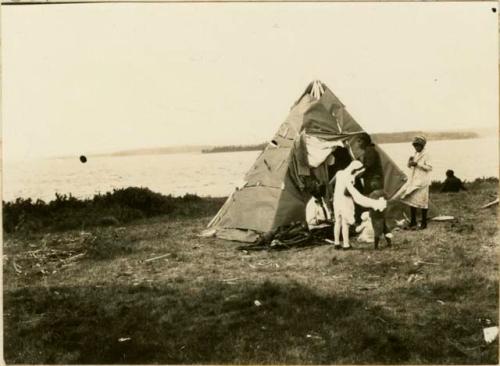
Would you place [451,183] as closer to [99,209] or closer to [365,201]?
[365,201]

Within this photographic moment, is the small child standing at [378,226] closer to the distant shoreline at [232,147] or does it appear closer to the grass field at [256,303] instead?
the grass field at [256,303]

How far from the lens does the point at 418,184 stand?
7465 millimetres

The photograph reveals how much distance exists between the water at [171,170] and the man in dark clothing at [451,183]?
0.40 ft

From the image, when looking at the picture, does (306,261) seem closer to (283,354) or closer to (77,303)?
(283,354)

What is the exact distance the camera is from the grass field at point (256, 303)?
17.1 feet

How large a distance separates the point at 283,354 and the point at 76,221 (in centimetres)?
390

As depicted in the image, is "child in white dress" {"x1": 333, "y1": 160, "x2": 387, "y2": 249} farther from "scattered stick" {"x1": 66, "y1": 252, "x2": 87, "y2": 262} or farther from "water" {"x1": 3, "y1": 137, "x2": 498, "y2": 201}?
"scattered stick" {"x1": 66, "y1": 252, "x2": 87, "y2": 262}

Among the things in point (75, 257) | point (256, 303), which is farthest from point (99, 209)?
point (256, 303)

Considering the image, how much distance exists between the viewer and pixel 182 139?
699 cm

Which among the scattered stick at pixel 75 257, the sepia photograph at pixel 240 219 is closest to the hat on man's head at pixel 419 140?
the sepia photograph at pixel 240 219

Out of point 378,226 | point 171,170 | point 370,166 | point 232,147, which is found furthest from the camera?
point 171,170

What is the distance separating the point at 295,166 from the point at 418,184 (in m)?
1.82

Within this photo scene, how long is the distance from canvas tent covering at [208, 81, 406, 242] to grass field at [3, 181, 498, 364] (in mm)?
661

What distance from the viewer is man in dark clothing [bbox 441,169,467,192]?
757cm
